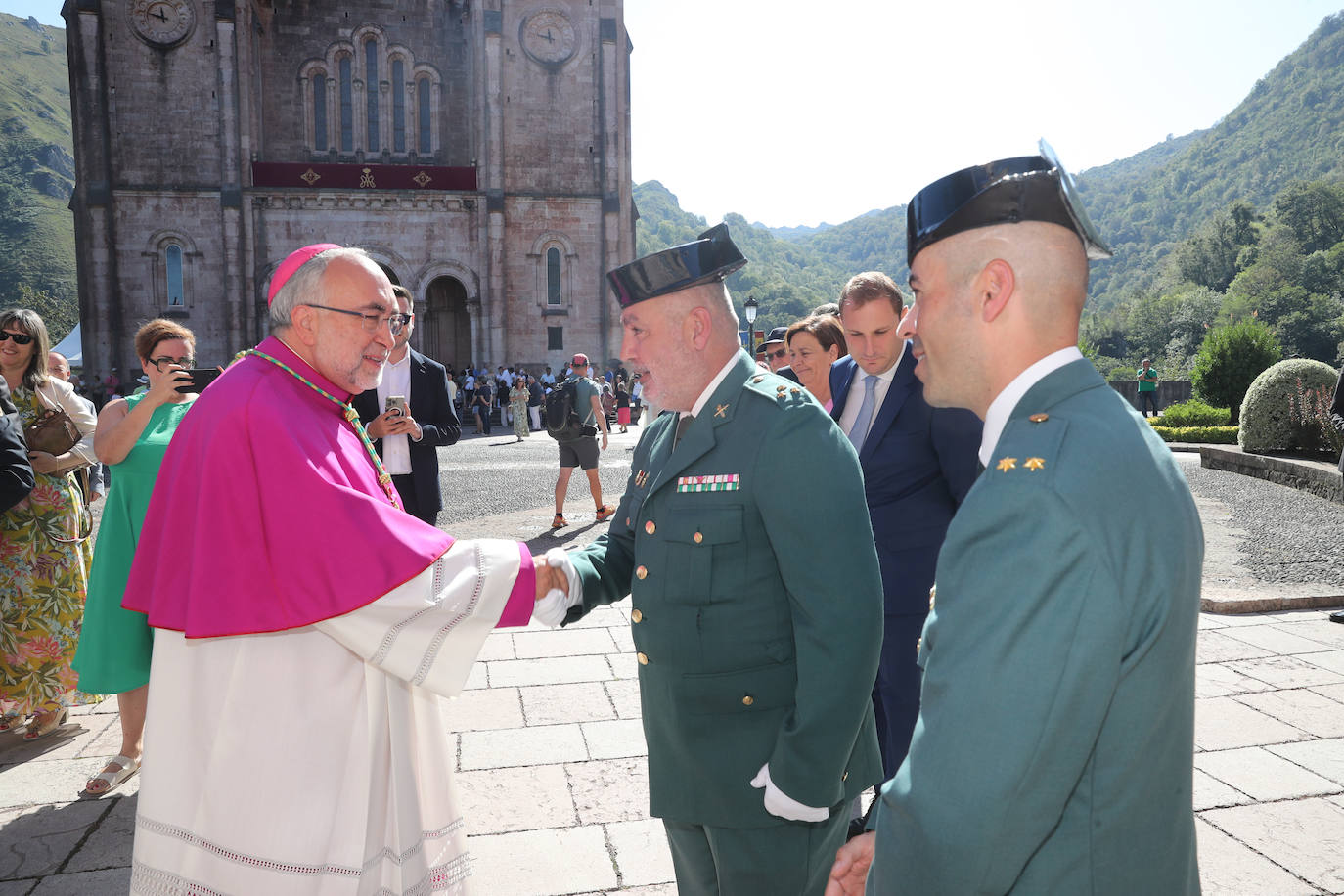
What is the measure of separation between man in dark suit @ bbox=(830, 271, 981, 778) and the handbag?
4.02m

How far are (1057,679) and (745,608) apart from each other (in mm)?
1013

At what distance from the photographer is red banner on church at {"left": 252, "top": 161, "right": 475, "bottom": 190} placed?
29969mm

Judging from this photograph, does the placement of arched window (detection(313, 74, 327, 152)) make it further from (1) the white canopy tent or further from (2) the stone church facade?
(1) the white canopy tent

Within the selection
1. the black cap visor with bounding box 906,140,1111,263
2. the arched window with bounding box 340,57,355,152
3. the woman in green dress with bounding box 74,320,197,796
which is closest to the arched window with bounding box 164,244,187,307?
the arched window with bounding box 340,57,355,152

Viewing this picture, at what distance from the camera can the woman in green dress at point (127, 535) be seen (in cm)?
384

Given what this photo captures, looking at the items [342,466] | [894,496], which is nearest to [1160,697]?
[342,466]

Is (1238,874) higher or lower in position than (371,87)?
lower

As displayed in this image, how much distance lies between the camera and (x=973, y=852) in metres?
1.09

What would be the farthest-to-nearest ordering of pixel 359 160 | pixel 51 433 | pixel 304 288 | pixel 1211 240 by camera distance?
pixel 1211 240 → pixel 359 160 → pixel 51 433 → pixel 304 288

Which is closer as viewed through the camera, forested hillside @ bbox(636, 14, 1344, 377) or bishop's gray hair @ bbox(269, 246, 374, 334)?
bishop's gray hair @ bbox(269, 246, 374, 334)

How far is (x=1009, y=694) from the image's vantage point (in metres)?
1.08

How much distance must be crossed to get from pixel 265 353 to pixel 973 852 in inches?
83.8

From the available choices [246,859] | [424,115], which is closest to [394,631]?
[246,859]

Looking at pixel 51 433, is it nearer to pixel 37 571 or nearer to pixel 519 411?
pixel 37 571
